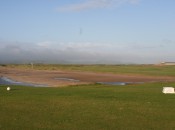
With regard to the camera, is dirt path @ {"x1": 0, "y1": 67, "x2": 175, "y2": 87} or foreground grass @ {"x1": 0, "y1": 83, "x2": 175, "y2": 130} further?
dirt path @ {"x1": 0, "y1": 67, "x2": 175, "y2": 87}

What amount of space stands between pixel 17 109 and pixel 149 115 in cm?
748

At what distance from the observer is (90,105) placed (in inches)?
918

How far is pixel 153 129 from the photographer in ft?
50.5

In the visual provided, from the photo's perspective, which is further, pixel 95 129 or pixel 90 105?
pixel 90 105

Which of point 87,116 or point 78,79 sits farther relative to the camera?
point 78,79

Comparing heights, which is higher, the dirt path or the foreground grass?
the foreground grass

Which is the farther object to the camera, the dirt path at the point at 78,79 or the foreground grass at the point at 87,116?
the dirt path at the point at 78,79

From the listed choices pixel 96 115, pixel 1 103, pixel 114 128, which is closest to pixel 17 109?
pixel 1 103

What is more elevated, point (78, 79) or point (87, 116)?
point (87, 116)

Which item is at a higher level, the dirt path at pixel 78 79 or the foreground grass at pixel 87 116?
the foreground grass at pixel 87 116

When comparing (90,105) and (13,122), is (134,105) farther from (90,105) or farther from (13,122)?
(13,122)

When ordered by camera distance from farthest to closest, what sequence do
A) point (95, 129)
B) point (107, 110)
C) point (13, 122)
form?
point (107, 110) < point (13, 122) < point (95, 129)

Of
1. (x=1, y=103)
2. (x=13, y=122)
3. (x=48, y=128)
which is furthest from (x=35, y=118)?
(x=1, y=103)

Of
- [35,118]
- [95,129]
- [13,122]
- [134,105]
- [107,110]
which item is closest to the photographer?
[95,129]
